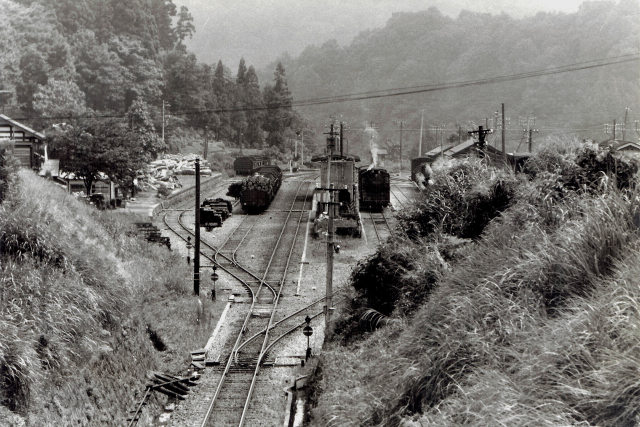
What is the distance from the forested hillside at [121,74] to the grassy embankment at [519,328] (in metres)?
38.8

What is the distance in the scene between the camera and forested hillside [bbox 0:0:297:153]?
177 feet

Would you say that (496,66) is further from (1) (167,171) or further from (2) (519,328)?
(2) (519,328)

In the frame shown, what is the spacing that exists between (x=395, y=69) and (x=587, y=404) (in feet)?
352

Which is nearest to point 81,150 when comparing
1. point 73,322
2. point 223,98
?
point 73,322

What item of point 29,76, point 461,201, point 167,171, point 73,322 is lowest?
point 73,322

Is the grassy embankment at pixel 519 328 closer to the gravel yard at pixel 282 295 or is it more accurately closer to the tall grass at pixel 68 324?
the gravel yard at pixel 282 295

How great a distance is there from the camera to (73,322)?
12133 millimetres

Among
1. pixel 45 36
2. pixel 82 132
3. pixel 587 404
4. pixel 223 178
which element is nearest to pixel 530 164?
pixel 587 404

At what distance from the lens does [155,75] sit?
6962 centimetres

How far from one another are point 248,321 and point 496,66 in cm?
9352

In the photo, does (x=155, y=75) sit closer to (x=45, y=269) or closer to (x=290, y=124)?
(x=290, y=124)

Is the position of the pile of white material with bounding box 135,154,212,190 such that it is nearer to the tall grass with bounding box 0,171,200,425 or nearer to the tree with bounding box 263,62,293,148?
the tall grass with bounding box 0,171,200,425

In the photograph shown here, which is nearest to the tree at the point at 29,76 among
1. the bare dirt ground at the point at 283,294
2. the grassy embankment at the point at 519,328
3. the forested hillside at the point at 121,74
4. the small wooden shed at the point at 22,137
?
the forested hillside at the point at 121,74

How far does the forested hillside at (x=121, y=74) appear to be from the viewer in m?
53.9
